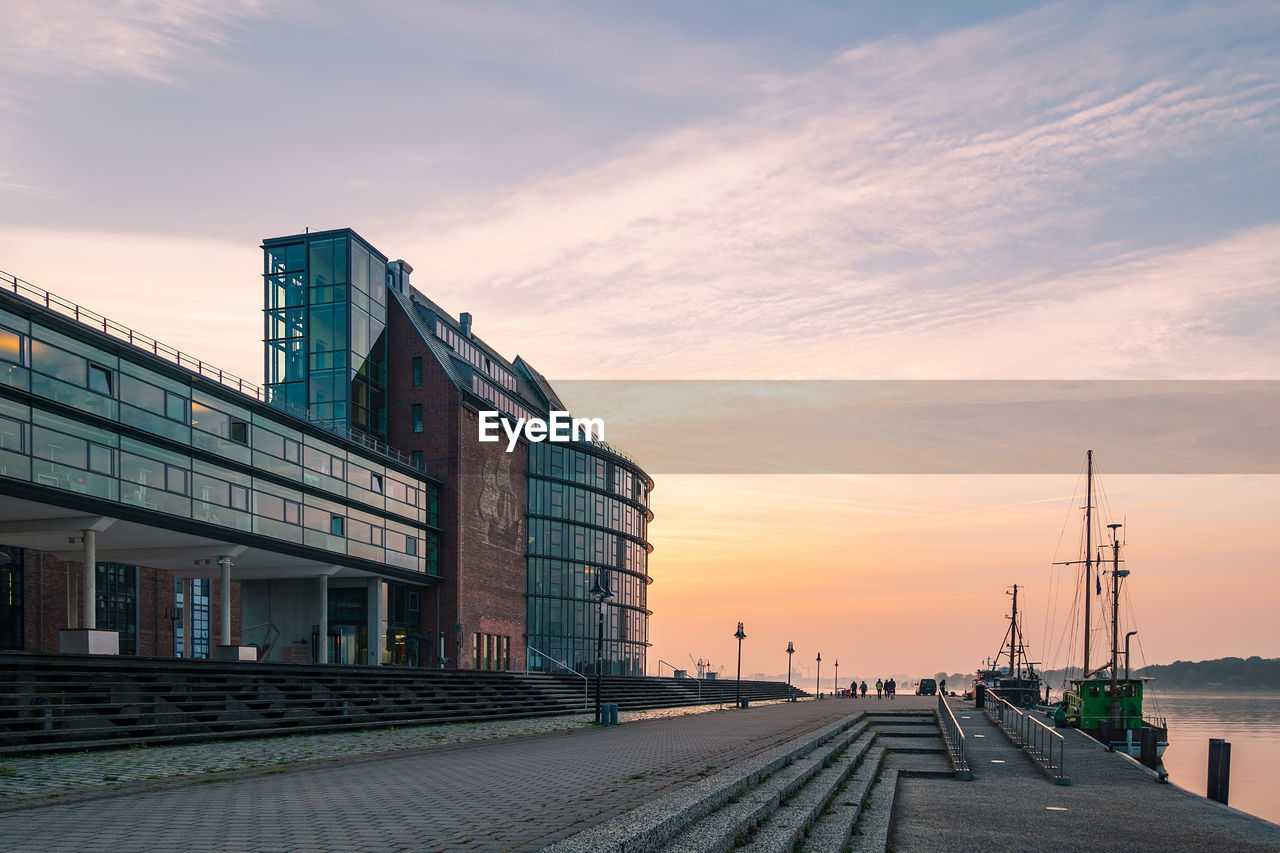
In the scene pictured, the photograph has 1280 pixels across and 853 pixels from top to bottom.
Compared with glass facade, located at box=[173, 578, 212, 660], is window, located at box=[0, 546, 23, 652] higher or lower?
higher

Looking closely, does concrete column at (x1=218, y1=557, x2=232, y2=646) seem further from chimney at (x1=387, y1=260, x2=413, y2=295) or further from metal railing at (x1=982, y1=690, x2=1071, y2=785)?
metal railing at (x1=982, y1=690, x2=1071, y2=785)

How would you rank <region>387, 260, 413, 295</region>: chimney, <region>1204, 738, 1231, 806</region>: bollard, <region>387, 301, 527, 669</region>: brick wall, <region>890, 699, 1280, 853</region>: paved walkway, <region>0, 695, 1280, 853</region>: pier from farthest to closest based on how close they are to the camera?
<region>387, 260, 413, 295</region>: chimney → <region>387, 301, 527, 669</region>: brick wall → <region>1204, 738, 1231, 806</region>: bollard → <region>890, 699, 1280, 853</region>: paved walkway → <region>0, 695, 1280, 853</region>: pier

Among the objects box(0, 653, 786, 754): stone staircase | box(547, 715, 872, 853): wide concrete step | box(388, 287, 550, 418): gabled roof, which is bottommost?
box(0, 653, 786, 754): stone staircase

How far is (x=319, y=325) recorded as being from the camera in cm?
5488

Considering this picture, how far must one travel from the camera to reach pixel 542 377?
88.8 meters

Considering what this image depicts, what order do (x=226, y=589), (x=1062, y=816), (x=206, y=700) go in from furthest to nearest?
(x=226, y=589), (x=206, y=700), (x=1062, y=816)

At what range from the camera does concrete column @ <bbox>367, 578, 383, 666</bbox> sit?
5012 centimetres

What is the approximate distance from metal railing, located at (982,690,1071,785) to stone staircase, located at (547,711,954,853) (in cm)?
247

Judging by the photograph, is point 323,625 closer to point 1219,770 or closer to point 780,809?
point 1219,770

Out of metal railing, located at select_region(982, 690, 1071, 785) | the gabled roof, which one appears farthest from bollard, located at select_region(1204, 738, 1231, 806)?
the gabled roof

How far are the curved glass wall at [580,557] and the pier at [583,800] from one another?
38.7 meters

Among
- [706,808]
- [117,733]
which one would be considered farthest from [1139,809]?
[117,733]

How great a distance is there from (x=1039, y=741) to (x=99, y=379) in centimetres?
2929

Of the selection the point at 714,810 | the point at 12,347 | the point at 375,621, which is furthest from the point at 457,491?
the point at 714,810
